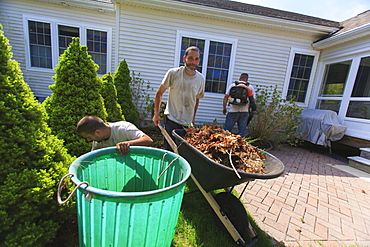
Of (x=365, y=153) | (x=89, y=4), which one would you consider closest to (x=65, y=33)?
(x=89, y=4)

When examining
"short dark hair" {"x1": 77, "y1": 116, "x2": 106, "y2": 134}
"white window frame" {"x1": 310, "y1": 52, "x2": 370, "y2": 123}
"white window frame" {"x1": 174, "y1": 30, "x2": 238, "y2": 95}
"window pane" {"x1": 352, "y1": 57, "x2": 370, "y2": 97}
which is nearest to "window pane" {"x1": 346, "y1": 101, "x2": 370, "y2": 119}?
"white window frame" {"x1": 310, "y1": 52, "x2": 370, "y2": 123}

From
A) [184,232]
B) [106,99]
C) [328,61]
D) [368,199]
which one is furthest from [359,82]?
[106,99]

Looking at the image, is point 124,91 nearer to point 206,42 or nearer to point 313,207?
point 206,42

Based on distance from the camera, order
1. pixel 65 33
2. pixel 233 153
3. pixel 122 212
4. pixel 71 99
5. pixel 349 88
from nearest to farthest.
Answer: pixel 122 212, pixel 233 153, pixel 71 99, pixel 349 88, pixel 65 33

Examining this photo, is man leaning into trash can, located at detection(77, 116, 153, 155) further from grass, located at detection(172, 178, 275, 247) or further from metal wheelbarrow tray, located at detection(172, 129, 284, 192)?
grass, located at detection(172, 178, 275, 247)

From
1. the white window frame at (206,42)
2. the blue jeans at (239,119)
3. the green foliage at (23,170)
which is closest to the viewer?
the green foliage at (23,170)

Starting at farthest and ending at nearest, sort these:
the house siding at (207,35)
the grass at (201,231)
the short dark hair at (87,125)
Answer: the house siding at (207,35)
the grass at (201,231)
the short dark hair at (87,125)

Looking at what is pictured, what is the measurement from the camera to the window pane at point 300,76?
655 cm

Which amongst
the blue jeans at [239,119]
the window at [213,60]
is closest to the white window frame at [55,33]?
the window at [213,60]

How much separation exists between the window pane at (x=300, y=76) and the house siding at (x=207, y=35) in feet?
1.46

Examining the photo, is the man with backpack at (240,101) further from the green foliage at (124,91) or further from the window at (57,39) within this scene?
the window at (57,39)

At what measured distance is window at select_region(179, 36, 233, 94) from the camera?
596 cm

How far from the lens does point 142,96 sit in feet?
19.5

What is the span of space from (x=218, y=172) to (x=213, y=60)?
18.4 feet
